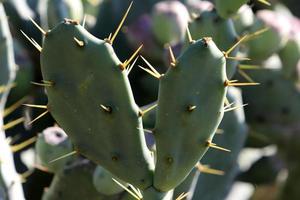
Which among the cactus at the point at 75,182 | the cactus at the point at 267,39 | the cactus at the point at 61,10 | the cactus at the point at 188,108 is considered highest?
the cactus at the point at 188,108

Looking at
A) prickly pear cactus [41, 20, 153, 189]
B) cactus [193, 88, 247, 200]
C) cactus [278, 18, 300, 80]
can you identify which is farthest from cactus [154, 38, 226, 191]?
cactus [278, 18, 300, 80]

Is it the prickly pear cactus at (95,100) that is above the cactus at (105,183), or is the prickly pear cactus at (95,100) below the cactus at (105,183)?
above

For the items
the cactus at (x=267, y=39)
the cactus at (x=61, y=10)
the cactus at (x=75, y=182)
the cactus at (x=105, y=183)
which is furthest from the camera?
the cactus at (x=267, y=39)

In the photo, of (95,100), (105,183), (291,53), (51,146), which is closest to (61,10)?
(51,146)

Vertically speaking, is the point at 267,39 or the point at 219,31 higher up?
the point at 219,31

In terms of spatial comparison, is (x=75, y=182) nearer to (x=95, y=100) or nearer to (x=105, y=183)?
(x=105, y=183)

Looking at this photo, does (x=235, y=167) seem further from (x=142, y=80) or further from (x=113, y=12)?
(x=113, y=12)

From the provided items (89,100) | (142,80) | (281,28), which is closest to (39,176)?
(142,80)

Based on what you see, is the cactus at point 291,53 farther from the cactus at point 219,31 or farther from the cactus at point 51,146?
the cactus at point 51,146

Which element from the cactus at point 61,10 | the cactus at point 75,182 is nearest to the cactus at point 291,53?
the cactus at point 61,10
